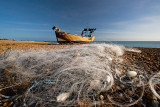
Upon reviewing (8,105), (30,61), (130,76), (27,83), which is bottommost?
(8,105)

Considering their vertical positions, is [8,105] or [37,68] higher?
[37,68]

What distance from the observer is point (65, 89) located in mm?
1141

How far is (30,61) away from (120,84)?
2030 mm

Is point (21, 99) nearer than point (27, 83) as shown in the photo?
Yes

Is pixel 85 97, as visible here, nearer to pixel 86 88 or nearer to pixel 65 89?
pixel 86 88

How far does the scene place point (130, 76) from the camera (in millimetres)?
1335

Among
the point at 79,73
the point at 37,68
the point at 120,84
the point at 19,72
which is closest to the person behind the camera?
the point at 120,84

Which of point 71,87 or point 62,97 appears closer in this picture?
point 62,97

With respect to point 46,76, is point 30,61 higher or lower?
higher

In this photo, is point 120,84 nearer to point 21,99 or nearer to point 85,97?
point 85,97

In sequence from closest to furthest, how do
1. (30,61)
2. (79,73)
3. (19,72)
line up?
(79,73)
(19,72)
(30,61)

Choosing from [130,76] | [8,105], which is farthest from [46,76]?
[130,76]

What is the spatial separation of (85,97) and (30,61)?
1608 millimetres

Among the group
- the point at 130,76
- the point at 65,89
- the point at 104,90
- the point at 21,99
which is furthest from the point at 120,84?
the point at 21,99
